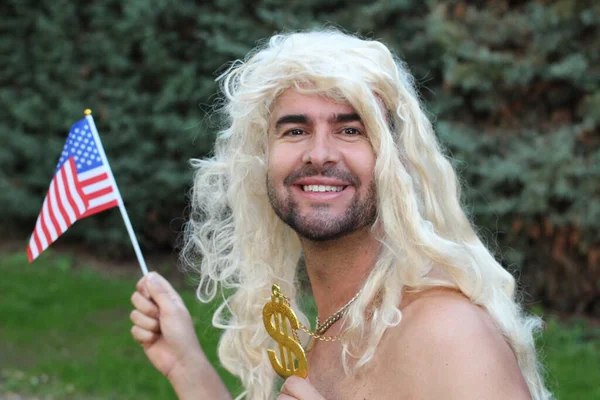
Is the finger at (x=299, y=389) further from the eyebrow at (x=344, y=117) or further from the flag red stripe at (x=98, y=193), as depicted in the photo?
the flag red stripe at (x=98, y=193)

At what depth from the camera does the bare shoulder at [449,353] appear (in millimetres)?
2100

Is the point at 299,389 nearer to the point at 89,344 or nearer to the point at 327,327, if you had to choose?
the point at 327,327

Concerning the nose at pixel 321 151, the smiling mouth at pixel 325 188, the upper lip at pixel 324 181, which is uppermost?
the nose at pixel 321 151

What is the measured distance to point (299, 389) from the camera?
238 cm

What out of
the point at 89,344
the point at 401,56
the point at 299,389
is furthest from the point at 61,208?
the point at 401,56

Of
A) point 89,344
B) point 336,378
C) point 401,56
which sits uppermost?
point 401,56

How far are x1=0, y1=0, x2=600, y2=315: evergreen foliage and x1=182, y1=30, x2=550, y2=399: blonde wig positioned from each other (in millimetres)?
2434

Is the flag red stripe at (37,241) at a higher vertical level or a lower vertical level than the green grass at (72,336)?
higher

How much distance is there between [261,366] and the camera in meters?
3.00

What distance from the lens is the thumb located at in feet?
9.86

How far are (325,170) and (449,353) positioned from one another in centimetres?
62

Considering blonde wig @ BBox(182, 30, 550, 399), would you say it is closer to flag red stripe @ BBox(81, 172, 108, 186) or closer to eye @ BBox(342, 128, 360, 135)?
eye @ BBox(342, 128, 360, 135)

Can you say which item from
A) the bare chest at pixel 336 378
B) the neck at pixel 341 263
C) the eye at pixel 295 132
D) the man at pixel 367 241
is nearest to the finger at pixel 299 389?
the man at pixel 367 241

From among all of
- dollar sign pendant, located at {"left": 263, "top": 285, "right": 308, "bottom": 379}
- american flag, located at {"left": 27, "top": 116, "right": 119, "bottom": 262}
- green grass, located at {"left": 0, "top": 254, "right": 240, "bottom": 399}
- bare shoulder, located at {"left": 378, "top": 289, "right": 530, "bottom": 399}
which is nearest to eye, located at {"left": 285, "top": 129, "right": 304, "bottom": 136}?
dollar sign pendant, located at {"left": 263, "top": 285, "right": 308, "bottom": 379}
